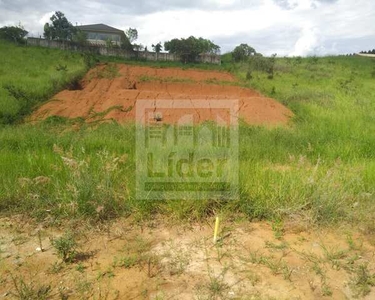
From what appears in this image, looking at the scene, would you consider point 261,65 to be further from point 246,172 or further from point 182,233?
point 182,233

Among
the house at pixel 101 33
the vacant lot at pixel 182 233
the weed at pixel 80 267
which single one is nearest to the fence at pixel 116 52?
the house at pixel 101 33

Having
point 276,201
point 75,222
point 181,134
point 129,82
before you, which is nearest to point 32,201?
point 75,222

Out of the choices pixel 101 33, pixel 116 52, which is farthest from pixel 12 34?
pixel 101 33

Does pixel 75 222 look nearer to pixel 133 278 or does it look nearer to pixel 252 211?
pixel 133 278

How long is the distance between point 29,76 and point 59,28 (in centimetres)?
2254

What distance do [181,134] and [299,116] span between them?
184 inches

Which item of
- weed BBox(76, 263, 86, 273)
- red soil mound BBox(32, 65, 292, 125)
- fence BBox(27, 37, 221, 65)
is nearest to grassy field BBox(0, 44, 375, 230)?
weed BBox(76, 263, 86, 273)

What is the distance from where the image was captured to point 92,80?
50.3 ft

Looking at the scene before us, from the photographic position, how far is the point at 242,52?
26.2 m

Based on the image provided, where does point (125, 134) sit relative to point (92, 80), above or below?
below

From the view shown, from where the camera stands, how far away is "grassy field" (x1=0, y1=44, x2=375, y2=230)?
3.10 m

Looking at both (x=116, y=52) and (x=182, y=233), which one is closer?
(x=182, y=233)

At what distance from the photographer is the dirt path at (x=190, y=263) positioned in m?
2.17

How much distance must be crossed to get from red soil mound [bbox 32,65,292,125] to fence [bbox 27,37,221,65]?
9639mm
